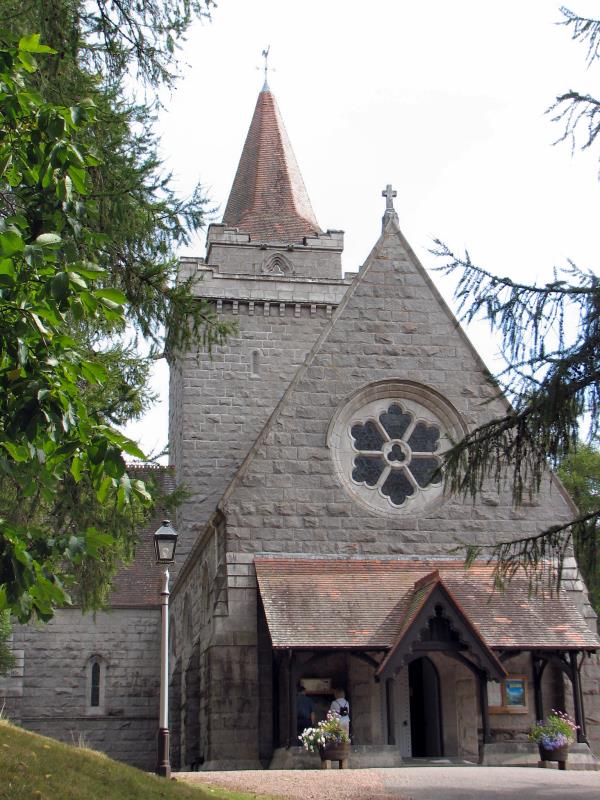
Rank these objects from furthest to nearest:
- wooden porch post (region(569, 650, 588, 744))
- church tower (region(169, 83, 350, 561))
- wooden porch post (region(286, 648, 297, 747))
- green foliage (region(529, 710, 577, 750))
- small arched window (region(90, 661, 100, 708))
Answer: church tower (region(169, 83, 350, 561))
small arched window (region(90, 661, 100, 708))
wooden porch post (region(569, 650, 588, 744))
wooden porch post (region(286, 648, 297, 747))
green foliage (region(529, 710, 577, 750))

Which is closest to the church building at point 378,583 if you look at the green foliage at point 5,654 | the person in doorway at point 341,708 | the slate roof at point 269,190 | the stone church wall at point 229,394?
the person in doorway at point 341,708

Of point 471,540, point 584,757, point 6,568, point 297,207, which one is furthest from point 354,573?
point 297,207

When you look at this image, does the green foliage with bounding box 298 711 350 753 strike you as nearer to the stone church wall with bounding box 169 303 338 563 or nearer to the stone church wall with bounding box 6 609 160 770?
the stone church wall with bounding box 169 303 338 563

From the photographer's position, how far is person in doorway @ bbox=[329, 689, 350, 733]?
54.0 ft

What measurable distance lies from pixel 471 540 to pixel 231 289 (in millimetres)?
14327

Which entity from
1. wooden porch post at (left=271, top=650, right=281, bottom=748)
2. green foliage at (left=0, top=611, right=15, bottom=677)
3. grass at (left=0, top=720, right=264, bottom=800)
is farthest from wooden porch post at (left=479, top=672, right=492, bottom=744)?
green foliage at (left=0, top=611, right=15, bottom=677)

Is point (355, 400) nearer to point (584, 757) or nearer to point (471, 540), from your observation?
point (471, 540)

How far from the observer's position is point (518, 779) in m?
14.2

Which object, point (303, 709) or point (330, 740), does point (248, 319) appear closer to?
point (303, 709)

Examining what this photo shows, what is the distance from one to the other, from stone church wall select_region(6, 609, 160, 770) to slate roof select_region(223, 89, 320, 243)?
1222cm

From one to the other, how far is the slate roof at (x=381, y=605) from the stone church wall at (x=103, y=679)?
42.1ft

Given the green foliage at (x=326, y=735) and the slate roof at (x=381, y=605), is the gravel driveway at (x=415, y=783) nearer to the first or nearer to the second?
the green foliage at (x=326, y=735)

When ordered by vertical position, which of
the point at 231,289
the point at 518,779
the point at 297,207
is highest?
the point at 297,207

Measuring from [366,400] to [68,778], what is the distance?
11.5 m
